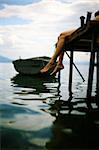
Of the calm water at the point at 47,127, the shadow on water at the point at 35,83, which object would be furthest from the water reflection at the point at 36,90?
the calm water at the point at 47,127

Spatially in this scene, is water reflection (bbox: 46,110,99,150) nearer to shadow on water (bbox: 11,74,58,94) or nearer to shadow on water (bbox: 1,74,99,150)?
shadow on water (bbox: 1,74,99,150)

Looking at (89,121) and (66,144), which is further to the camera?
(89,121)

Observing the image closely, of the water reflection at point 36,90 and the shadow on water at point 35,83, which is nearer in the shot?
the water reflection at point 36,90

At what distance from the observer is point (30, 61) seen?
33094 millimetres

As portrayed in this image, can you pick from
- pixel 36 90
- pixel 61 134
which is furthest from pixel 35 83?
pixel 61 134

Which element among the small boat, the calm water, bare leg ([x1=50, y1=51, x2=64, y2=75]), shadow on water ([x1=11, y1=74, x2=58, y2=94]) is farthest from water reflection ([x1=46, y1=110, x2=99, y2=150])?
the small boat

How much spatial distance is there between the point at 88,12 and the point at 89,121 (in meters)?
5.70

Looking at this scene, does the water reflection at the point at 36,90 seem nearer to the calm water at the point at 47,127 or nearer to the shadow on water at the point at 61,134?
the calm water at the point at 47,127

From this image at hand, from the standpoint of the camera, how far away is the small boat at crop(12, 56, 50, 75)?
106ft

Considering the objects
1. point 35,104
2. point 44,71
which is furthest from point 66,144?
point 44,71

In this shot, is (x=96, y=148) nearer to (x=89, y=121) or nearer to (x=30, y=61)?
(x=89, y=121)

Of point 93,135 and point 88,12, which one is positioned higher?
point 88,12

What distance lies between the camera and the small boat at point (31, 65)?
106 ft

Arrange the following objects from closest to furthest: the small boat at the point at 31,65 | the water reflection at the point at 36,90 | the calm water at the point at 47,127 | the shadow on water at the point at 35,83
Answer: the calm water at the point at 47,127, the water reflection at the point at 36,90, the shadow on water at the point at 35,83, the small boat at the point at 31,65
